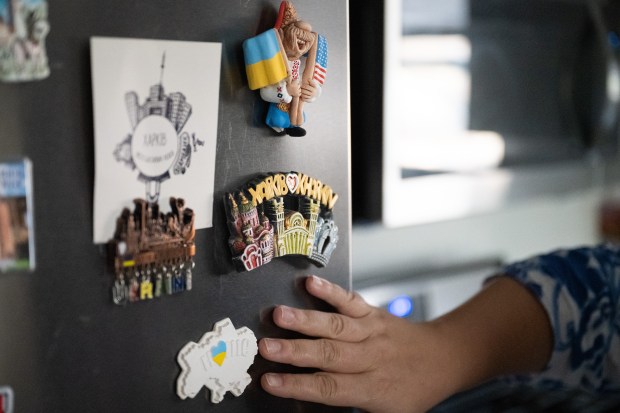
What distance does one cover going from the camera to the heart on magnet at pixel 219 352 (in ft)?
1.92

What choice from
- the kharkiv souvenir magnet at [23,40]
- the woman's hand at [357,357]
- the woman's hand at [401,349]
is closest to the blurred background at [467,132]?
the woman's hand at [401,349]

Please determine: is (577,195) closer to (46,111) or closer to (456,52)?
(456,52)

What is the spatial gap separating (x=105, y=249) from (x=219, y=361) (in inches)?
5.7

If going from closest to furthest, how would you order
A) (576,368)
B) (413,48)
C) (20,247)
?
(20,247)
(576,368)
(413,48)

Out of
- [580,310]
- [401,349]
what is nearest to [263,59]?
[401,349]

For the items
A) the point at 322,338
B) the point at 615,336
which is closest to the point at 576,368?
the point at 615,336

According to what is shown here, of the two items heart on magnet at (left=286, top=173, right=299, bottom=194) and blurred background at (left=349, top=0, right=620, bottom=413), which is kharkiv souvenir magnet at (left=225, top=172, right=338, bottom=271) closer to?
heart on magnet at (left=286, top=173, right=299, bottom=194)

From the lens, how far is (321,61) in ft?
2.05

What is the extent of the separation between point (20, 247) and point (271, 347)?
24cm

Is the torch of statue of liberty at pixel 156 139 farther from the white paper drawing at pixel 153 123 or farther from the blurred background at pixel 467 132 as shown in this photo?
the blurred background at pixel 467 132

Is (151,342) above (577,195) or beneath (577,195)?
beneath

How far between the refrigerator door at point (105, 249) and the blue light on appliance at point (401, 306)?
56 cm

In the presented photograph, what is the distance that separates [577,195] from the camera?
1.62 m

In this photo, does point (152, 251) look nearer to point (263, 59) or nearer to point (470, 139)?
point (263, 59)
